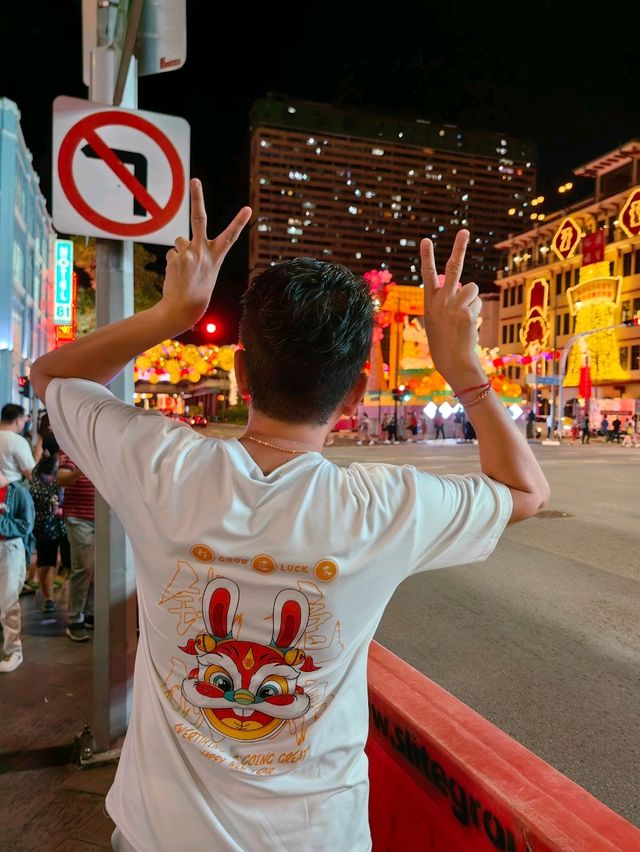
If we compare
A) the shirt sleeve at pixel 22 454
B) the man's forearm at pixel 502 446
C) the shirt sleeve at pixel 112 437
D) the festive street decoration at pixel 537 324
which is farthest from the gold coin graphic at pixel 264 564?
the festive street decoration at pixel 537 324

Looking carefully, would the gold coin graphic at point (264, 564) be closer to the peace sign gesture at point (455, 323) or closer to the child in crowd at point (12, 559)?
the peace sign gesture at point (455, 323)

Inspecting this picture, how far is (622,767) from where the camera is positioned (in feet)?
10.7

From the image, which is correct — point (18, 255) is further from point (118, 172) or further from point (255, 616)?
point (255, 616)

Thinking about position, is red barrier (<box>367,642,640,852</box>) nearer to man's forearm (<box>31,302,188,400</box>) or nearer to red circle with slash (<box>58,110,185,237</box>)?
man's forearm (<box>31,302,188,400</box>)

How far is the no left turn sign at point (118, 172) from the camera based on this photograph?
2.77 metres

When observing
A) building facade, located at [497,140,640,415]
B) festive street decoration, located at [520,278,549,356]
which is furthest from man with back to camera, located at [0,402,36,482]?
festive street decoration, located at [520,278,549,356]

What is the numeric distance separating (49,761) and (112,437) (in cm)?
277

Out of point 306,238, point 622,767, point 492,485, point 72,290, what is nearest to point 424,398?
point 72,290

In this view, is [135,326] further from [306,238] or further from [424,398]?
[306,238]

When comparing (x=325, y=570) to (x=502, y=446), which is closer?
(x=325, y=570)

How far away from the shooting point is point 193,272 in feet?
4.47

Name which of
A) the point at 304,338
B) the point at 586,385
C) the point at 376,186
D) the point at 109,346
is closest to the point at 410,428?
the point at 586,385

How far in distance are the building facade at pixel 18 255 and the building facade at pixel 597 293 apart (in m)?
28.2

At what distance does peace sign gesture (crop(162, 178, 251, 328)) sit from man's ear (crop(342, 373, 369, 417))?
0.37 m
